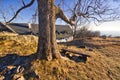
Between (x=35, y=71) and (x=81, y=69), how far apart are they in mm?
2029

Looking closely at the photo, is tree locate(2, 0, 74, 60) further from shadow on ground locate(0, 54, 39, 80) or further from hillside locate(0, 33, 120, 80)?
shadow on ground locate(0, 54, 39, 80)

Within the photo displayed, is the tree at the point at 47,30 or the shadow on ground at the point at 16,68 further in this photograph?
the tree at the point at 47,30

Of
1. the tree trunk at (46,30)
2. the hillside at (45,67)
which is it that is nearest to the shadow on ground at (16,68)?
the hillside at (45,67)

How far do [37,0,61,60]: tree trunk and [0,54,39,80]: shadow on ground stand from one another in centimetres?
61

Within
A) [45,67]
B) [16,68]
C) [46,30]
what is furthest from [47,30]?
[16,68]

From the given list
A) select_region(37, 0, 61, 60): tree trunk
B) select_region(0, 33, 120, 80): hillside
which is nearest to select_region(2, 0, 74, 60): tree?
select_region(37, 0, 61, 60): tree trunk

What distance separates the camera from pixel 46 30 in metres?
8.04

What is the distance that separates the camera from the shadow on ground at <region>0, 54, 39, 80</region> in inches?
284

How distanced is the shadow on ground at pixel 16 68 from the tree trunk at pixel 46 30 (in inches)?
23.8

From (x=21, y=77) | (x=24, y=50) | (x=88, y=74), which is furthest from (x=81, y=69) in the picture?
(x=24, y=50)

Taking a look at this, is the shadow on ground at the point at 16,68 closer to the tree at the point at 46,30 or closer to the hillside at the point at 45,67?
the hillside at the point at 45,67

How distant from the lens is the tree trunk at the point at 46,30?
793 centimetres

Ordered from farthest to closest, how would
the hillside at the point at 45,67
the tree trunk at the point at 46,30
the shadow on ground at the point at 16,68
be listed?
1. the tree trunk at the point at 46,30
2. the hillside at the point at 45,67
3. the shadow on ground at the point at 16,68

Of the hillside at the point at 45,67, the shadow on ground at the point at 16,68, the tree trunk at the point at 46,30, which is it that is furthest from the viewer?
the tree trunk at the point at 46,30
